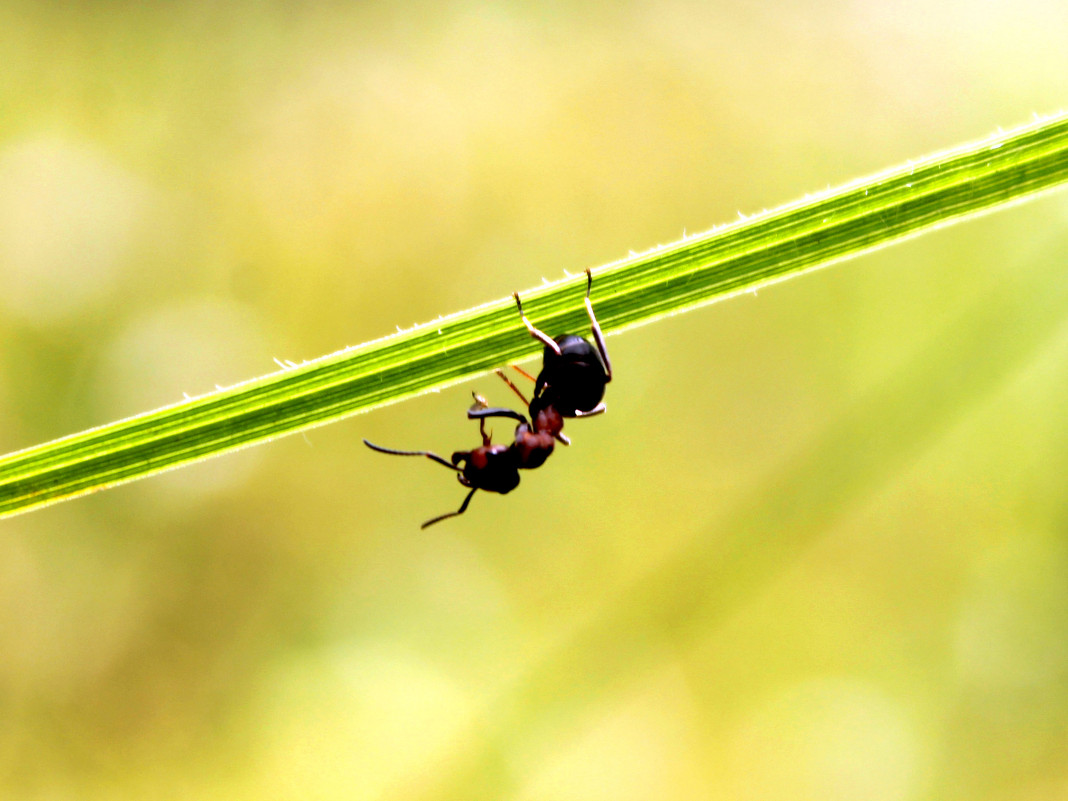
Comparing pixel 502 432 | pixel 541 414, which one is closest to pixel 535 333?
pixel 541 414

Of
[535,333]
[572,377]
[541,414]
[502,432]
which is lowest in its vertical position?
[535,333]

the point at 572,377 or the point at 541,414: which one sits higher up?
the point at 541,414

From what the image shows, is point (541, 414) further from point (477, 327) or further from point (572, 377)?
point (477, 327)

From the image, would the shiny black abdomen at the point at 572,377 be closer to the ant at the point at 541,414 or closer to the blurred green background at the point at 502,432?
the ant at the point at 541,414

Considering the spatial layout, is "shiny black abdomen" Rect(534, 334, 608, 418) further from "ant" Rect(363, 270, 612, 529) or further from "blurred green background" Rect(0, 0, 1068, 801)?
"blurred green background" Rect(0, 0, 1068, 801)

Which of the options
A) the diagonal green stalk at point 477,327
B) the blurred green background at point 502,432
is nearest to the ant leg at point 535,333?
the diagonal green stalk at point 477,327
